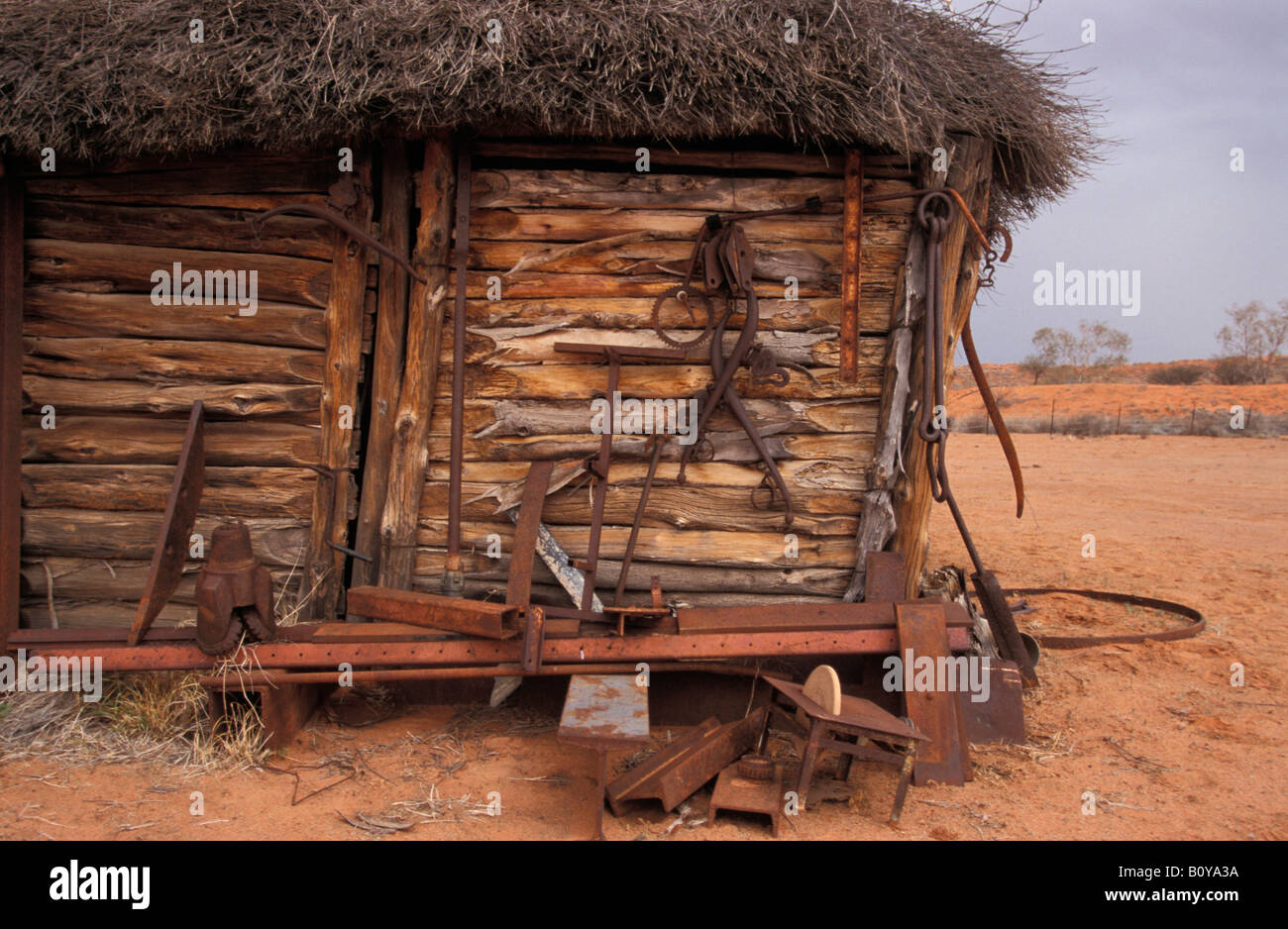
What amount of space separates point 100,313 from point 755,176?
11.0ft

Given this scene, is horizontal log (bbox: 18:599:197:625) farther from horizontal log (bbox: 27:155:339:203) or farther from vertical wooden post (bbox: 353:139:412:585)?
horizontal log (bbox: 27:155:339:203)

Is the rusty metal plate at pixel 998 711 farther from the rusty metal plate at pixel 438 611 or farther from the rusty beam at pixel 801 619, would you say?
the rusty metal plate at pixel 438 611

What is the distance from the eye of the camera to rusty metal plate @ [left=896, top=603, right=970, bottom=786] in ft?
11.4

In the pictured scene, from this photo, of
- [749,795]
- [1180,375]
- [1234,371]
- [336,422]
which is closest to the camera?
[749,795]

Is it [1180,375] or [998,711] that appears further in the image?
[1180,375]

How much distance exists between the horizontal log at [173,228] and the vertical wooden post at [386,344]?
0.32 metres

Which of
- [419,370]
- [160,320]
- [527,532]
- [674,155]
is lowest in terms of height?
[527,532]

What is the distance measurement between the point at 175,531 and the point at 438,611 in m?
1.23

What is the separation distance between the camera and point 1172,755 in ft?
12.4

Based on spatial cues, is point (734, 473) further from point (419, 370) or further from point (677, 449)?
point (419, 370)

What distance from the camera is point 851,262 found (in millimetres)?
4066

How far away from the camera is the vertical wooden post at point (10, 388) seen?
4.04 metres

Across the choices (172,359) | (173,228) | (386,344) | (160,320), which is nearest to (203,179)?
(173,228)

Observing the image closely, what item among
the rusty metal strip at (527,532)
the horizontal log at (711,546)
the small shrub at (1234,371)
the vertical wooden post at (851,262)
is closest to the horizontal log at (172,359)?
the horizontal log at (711,546)
